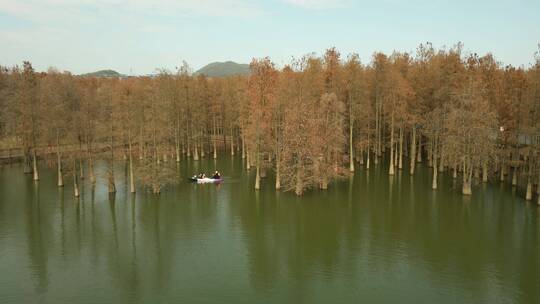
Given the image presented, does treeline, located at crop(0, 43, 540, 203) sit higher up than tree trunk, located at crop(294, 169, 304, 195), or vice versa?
treeline, located at crop(0, 43, 540, 203)

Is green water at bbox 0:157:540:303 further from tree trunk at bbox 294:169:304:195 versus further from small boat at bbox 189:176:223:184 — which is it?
small boat at bbox 189:176:223:184

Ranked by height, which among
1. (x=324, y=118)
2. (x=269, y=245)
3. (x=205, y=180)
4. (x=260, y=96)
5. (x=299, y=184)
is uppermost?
(x=260, y=96)

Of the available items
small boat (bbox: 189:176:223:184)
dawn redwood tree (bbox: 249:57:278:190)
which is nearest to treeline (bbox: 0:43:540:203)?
dawn redwood tree (bbox: 249:57:278:190)

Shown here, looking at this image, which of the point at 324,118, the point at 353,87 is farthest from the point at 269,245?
the point at 353,87

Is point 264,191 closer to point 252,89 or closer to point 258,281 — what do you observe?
point 252,89

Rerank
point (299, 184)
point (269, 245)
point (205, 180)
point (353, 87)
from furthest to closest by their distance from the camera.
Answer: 1. point (353, 87)
2. point (205, 180)
3. point (299, 184)
4. point (269, 245)

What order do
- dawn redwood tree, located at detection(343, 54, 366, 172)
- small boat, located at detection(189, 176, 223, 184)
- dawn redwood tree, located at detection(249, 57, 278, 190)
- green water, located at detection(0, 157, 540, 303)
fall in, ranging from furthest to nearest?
dawn redwood tree, located at detection(343, 54, 366, 172) → small boat, located at detection(189, 176, 223, 184) → dawn redwood tree, located at detection(249, 57, 278, 190) → green water, located at detection(0, 157, 540, 303)

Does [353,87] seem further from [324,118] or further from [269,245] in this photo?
[269,245]

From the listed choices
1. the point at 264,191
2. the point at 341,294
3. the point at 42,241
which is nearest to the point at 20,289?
the point at 42,241

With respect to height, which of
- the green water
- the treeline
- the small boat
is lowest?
the green water
